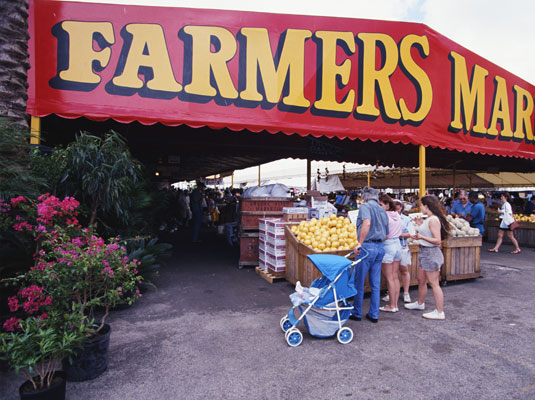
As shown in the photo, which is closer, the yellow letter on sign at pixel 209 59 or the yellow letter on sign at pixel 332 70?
the yellow letter on sign at pixel 209 59

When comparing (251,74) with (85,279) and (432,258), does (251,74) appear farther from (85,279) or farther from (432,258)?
(85,279)

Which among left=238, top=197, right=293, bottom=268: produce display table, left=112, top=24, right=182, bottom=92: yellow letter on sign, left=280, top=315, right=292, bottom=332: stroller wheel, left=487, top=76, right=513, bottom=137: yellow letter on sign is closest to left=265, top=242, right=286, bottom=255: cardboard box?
left=238, top=197, right=293, bottom=268: produce display table

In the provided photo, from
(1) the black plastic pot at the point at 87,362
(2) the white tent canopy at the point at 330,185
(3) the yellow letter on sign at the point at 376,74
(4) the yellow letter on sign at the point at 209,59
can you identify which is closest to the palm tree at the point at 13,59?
(4) the yellow letter on sign at the point at 209,59

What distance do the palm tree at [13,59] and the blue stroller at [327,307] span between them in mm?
4732

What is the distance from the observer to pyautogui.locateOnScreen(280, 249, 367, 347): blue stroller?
14.4ft

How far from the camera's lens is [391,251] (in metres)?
5.59

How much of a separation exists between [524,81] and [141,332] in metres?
13.9

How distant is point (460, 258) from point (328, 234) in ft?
10.8

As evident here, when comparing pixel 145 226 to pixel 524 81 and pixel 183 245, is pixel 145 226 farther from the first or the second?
pixel 524 81

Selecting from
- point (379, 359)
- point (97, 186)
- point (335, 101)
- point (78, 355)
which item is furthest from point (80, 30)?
point (379, 359)

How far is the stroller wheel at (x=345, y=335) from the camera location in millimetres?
4430

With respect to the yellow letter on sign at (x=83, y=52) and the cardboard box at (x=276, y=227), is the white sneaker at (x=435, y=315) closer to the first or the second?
the cardboard box at (x=276, y=227)

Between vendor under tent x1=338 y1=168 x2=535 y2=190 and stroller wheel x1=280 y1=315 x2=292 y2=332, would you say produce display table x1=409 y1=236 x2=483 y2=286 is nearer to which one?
stroller wheel x1=280 y1=315 x2=292 y2=332

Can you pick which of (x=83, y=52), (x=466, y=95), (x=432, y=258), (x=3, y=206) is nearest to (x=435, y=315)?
(x=432, y=258)
